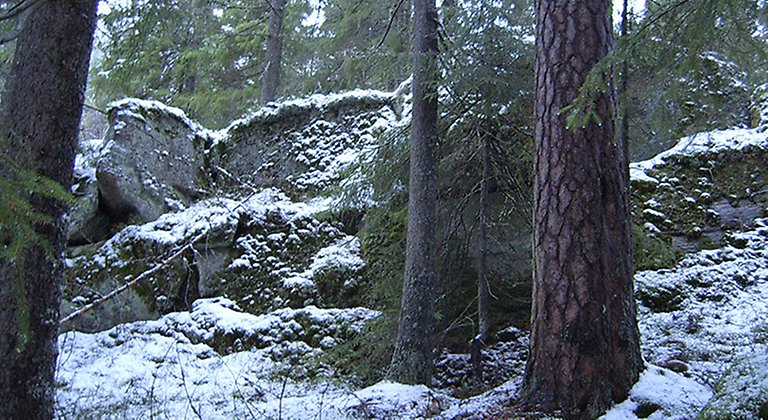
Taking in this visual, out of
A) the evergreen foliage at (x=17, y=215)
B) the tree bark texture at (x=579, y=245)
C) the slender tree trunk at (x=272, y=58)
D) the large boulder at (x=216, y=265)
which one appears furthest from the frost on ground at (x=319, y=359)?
the slender tree trunk at (x=272, y=58)

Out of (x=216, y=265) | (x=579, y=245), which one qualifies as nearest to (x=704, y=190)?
(x=579, y=245)

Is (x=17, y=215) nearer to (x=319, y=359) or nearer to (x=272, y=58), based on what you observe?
(x=319, y=359)

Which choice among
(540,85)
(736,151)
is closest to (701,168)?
(736,151)

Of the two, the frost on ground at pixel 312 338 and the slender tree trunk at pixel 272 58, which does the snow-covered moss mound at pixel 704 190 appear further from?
the slender tree trunk at pixel 272 58

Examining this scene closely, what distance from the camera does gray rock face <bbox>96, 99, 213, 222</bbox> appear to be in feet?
32.6

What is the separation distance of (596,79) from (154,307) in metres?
8.09

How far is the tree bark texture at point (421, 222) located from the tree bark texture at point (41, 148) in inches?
139

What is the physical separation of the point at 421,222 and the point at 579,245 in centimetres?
270

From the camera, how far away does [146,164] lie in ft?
33.9

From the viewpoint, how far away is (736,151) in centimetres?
840

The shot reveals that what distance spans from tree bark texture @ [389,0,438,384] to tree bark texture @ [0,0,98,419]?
3538mm

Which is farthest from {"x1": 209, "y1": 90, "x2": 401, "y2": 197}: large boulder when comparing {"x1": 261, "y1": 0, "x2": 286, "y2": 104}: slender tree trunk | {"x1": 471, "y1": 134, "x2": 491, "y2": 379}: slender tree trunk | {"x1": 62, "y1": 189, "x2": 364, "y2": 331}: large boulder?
{"x1": 471, "y1": 134, "x2": 491, "y2": 379}: slender tree trunk

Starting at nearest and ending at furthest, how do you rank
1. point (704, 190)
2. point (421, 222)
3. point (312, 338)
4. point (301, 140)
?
point (421, 222) → point (312, 338) → point (704, 190) → point (301, 140)

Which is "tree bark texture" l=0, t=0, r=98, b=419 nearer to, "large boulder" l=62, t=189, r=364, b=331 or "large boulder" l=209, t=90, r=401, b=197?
"large boulder" l=62, t=189, r=364, b=331
